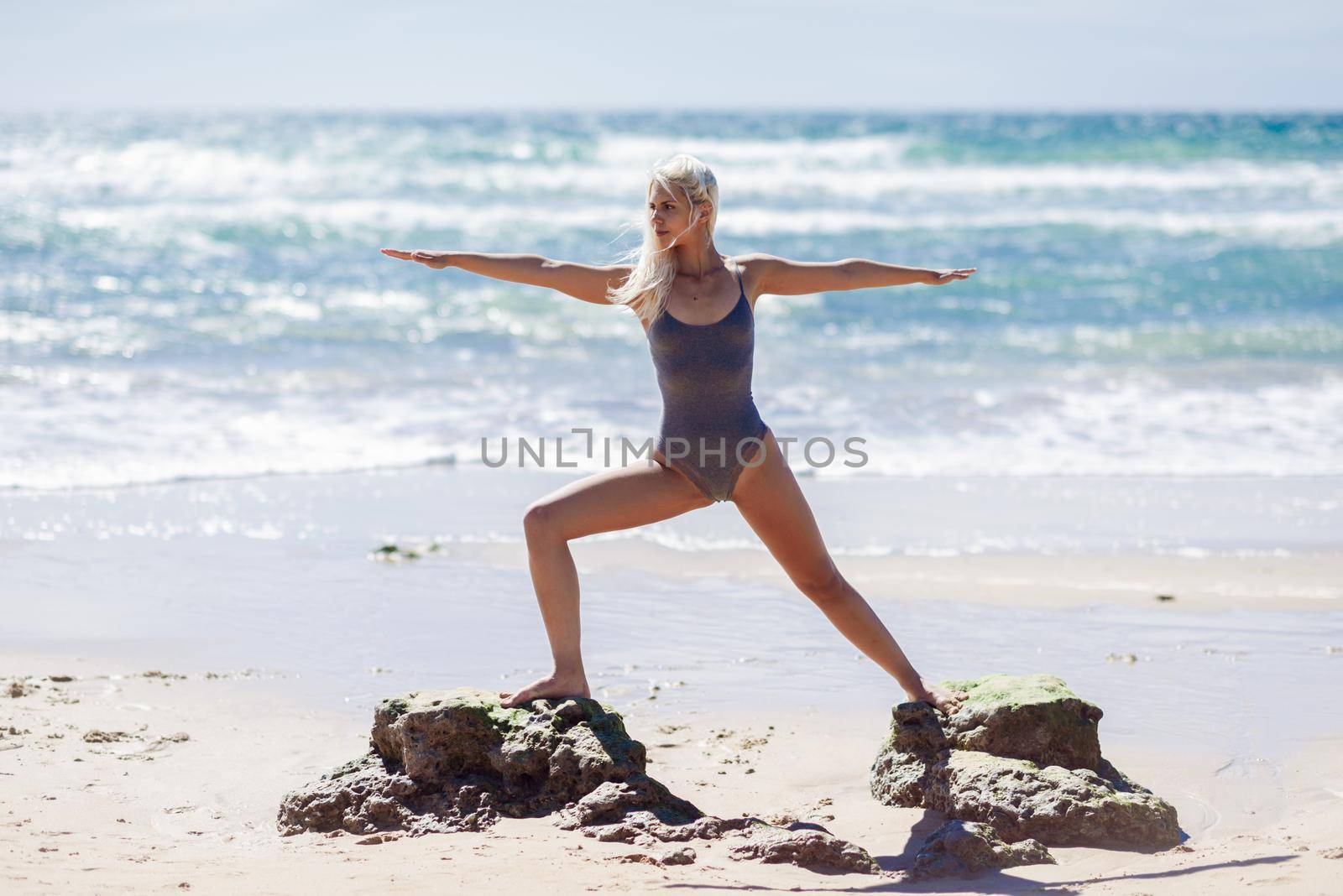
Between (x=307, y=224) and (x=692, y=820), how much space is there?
70.9 feet

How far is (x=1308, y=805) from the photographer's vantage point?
14.7ft

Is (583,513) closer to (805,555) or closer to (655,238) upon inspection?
(805,555)

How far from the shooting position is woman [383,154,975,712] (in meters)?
4.34

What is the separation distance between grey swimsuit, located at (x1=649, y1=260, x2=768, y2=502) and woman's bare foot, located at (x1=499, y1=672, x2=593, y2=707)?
A: 78cm

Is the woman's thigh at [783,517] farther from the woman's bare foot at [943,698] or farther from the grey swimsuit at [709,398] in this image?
the woman's bare foot at [943,698]

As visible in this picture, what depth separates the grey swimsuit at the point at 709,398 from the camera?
4.35 meters

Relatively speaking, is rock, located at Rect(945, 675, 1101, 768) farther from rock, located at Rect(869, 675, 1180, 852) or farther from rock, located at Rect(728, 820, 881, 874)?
rock, located at Rect(728, 820, 881, 874)

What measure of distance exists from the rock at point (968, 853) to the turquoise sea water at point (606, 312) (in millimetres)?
5629

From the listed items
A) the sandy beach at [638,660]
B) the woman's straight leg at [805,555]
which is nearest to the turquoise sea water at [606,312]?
the sandy beach at [638,660]

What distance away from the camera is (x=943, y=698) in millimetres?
4703

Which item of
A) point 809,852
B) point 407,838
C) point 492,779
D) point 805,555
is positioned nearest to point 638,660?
point 492,779

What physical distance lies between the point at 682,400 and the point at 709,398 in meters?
0.09

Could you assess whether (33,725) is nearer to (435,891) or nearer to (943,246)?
(435,891)

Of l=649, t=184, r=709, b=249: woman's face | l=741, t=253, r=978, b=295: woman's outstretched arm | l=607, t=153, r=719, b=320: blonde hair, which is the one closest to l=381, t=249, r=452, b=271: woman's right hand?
l=607, t=153, r=719, b=320: blonde hair
